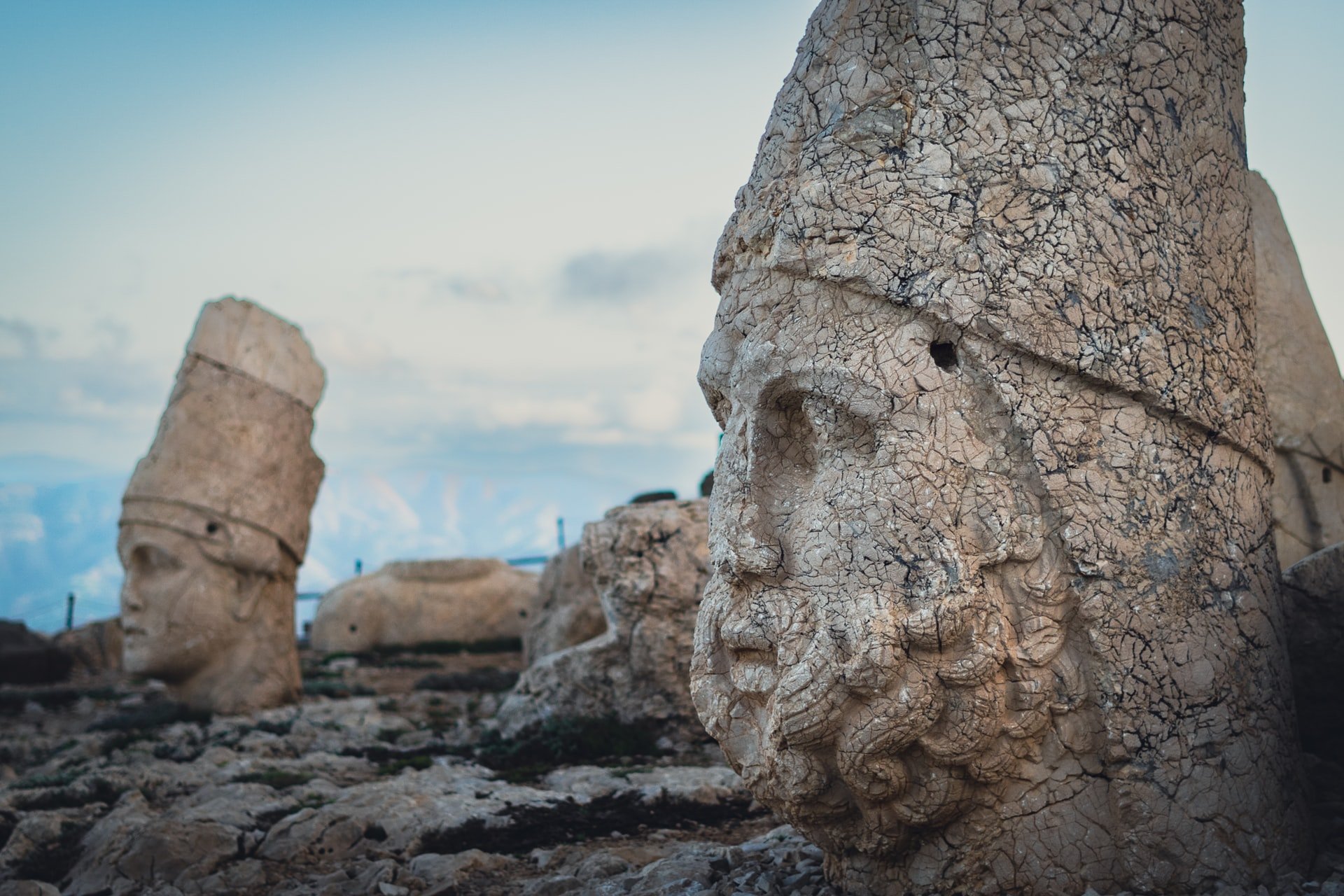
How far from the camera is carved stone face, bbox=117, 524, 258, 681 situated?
8141 mm

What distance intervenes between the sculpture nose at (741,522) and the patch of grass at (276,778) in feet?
11.2

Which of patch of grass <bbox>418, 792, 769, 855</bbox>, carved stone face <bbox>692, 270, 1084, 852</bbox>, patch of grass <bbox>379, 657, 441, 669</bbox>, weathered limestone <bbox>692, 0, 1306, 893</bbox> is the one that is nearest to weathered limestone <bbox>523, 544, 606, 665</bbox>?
patch of grass <bbox>379, 657, 441, 669</bbox>

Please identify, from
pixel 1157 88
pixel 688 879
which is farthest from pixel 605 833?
pixel 1157 88

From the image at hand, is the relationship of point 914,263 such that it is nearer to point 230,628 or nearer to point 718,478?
point 718,478

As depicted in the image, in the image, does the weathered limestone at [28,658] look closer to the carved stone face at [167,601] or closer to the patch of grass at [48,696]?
the patch of grass at [48,696]

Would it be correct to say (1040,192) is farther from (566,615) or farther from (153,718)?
(153,718)

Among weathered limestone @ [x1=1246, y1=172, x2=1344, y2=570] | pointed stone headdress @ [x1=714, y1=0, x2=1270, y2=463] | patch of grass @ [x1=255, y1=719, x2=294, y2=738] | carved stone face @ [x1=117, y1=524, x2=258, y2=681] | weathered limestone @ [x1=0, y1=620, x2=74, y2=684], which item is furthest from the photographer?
weathered limestone @ [x1=0, y1=620, x2=74, y2=684]

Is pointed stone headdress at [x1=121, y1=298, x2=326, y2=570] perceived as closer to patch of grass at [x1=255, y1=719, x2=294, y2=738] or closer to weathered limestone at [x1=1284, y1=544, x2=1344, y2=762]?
patch of grass at [x1=255, y1=719, x2=294, y2=738]

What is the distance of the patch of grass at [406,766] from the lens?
6055 mm

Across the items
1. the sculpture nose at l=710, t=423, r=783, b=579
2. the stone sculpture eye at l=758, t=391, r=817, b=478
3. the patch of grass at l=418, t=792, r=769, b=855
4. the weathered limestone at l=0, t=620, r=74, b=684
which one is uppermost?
the weathered limestone at l=0, t=620, r=74, b=684

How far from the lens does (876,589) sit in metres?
2.76

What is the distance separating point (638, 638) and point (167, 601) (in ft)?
12.4

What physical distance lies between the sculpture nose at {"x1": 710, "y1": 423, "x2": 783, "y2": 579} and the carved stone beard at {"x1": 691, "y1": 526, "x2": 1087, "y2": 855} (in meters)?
0.09

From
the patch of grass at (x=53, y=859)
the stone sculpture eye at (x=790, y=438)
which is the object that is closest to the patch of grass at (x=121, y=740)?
the patch of grass at (x=53, y=859)
